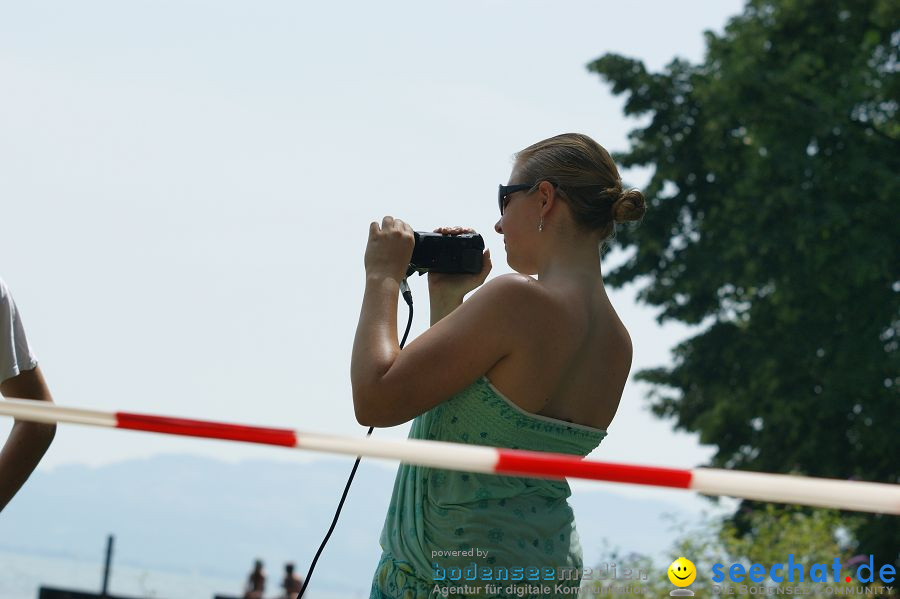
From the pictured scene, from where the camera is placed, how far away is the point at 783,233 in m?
16.5

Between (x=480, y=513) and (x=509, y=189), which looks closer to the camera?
(x=480, y=513)

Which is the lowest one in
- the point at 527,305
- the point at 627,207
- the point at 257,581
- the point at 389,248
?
the point at 257,581

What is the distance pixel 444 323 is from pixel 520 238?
1.16ft

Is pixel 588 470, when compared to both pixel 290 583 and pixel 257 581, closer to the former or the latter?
pixel 290 583

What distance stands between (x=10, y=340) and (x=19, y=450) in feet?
0.83

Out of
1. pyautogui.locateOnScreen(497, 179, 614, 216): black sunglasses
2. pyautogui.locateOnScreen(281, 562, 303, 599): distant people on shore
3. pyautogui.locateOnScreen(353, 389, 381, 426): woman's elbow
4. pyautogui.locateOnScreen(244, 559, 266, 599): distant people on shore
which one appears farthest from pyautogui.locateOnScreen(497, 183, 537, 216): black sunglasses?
pyautogui.locateOnScreen(244, 559, 266, 599): distant people on shore

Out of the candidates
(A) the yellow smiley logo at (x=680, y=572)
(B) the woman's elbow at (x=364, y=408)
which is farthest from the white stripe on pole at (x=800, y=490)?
(A) the yellow smiley logo at (x=680, y=572)

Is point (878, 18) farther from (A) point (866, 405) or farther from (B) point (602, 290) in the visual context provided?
(B) point (602, 290)

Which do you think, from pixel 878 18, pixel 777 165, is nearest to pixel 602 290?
pixel 777 165

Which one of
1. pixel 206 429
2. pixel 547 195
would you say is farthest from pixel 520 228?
pixel 206 429

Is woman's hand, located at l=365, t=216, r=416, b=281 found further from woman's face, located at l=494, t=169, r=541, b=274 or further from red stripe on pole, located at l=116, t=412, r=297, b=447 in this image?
red stripe on pole, located at l=116, t=412, r=297, b=447

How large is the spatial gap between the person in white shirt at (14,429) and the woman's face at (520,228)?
A: 1.12 metres

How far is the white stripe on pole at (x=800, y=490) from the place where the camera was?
6.17 feet

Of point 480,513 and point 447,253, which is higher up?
point 447,253
